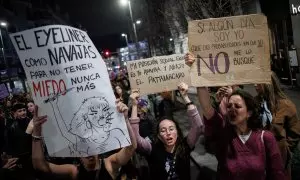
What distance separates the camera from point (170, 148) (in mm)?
3816

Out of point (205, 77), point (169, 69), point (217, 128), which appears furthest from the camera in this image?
point (169, 69)

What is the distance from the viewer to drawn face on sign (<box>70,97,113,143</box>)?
3369mm

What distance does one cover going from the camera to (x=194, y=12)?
508 inches

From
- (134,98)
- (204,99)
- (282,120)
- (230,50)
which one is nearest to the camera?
(204,99)

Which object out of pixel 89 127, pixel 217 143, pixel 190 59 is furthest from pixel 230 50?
pixel 89 127

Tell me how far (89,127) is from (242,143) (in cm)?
133

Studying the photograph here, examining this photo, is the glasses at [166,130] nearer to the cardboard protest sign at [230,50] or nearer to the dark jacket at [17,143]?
the cardboard protest sign at [230,50]

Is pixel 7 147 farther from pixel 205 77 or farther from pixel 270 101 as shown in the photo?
pixel 270 101

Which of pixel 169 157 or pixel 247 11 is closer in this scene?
pixel 169 157

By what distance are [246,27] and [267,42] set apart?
9.9 inches

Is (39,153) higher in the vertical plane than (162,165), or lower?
higher

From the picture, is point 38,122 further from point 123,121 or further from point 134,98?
point 134,98

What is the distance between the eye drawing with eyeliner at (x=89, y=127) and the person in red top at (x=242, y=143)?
0.87 m

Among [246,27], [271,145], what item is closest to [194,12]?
[246,27]
